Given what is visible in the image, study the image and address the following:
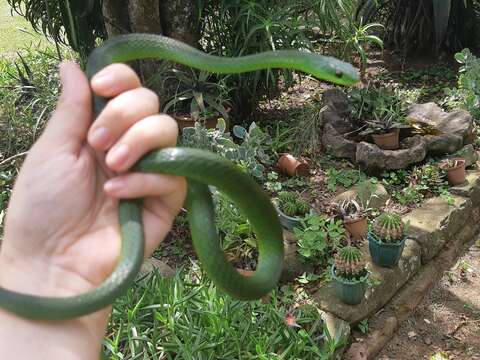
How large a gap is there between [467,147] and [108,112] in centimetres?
426

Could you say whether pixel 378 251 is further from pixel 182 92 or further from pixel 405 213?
pixel 182 92

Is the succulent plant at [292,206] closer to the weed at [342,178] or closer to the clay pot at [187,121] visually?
the weed at [342,178]

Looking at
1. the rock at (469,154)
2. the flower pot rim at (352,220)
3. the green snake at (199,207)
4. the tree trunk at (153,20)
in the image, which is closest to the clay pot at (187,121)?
the tree trunk at (153,20)

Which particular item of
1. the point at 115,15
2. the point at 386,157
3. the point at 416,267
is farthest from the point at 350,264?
the point at 115,15

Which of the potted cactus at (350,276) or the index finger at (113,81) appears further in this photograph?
the potted cactus at (350,276)

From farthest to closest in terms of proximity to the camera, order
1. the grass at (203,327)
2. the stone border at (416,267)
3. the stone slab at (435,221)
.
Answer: the stone slab at (435,221) → the stone border at (416,267) → the grass at (203,327)

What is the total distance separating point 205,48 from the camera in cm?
564

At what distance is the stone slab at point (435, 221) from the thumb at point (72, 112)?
2.81 meters

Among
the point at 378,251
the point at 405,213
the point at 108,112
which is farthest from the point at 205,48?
the point at 108,112

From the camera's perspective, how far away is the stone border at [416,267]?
133 inches

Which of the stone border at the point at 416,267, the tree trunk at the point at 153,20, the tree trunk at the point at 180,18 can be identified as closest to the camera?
the stone border at the point at 416,267

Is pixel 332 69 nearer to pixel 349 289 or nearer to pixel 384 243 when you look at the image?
pixel 349 289

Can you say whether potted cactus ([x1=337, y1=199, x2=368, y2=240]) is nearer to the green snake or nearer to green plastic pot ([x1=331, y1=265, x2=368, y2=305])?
green plastic pot ([x1=331, y1=265, x2=368, y2=305])

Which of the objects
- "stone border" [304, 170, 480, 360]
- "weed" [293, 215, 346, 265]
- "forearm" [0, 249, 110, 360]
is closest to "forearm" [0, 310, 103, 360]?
"forearm" [0, 249, 110, 360]
